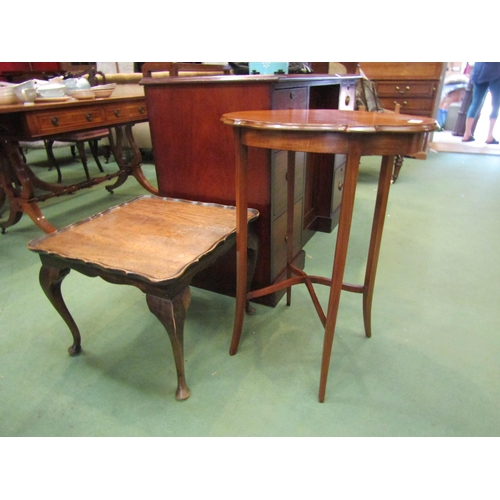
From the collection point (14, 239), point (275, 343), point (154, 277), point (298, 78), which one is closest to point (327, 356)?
point (275, 343)

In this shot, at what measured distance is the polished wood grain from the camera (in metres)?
1.02

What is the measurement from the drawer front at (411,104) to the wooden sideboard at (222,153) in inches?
97.7

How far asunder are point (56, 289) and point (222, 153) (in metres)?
0.79

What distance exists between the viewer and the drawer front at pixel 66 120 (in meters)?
2.02

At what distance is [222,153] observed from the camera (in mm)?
1455

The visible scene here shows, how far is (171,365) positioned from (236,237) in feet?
1.75

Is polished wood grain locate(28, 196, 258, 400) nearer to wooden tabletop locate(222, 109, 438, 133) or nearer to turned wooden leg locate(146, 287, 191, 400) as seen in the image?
turned wooden leg locate(146, 287, 191, 400)

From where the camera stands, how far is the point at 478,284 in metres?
1.78

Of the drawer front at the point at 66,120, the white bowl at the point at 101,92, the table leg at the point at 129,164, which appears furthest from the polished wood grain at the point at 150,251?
the table leg at the point at 129,164

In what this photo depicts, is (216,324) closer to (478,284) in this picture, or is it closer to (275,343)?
(275,343)

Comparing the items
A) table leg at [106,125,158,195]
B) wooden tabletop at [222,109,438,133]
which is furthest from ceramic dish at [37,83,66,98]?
wooden tabletop at [222,109,438,133]

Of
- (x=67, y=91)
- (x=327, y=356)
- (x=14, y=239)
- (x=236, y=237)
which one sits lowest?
(x=14, y=239)

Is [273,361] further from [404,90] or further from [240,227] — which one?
[404,90]

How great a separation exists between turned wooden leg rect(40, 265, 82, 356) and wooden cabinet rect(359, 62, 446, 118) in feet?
12.4
